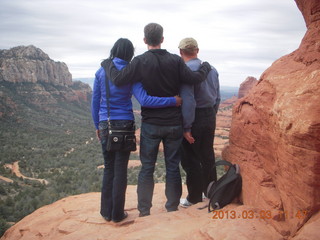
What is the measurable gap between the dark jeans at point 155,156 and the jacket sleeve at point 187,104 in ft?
0.53

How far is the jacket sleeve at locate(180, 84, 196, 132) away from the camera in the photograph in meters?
3.83

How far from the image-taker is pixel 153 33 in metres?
3.63

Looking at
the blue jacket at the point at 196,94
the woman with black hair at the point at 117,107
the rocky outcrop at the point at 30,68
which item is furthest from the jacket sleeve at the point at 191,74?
the rocky outcrop at the point at 30,68

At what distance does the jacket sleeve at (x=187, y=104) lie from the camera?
12.6 feet

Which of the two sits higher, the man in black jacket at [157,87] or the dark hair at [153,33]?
the dark hair at [153,33]

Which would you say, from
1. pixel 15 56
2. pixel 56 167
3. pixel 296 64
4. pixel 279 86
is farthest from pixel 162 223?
pixel 15 56

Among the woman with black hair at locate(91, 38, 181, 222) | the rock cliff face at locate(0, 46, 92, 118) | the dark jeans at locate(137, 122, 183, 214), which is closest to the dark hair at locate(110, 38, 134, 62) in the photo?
the woman with black hair at locate(91, 38, 181, 222)

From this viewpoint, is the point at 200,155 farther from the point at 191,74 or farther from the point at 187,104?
the point at 191,74

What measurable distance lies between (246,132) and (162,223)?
1596mm

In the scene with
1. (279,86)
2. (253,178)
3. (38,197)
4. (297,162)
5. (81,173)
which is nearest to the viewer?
(297,162)

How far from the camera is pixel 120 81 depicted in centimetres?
363

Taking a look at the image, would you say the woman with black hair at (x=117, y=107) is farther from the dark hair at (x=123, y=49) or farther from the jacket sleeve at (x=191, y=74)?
the jacket sleeve at (x=191, y=74)

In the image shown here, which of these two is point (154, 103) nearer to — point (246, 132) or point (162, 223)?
point (246, 132)

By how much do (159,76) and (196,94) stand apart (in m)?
0.70
